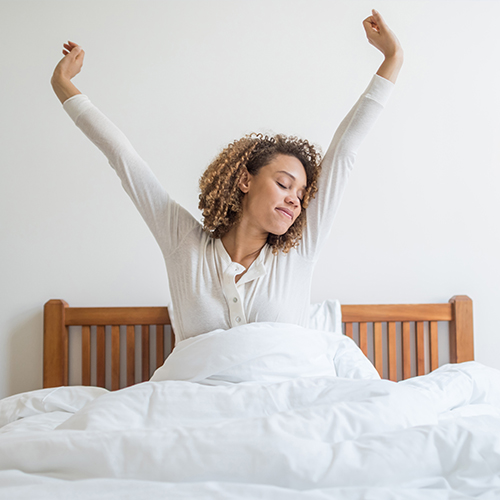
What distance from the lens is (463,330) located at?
68.3 inches

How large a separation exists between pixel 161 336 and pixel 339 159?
95 centimetres

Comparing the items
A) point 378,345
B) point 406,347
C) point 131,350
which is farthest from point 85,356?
point 406,347

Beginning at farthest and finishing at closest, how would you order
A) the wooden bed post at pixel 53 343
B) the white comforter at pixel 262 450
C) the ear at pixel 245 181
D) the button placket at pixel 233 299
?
the wooden bed post at pixel 53 343, the ear at pixel 245 181, the button placket at pixel 233 299, the white comforter at pixel 262 450

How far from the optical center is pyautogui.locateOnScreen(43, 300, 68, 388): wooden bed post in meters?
1.68

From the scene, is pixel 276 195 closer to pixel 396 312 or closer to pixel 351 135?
pixel 351 135

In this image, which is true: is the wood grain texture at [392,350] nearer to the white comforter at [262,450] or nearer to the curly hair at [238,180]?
the curly hair at [238,180]

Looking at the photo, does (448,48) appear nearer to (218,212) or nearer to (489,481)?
(218,212)

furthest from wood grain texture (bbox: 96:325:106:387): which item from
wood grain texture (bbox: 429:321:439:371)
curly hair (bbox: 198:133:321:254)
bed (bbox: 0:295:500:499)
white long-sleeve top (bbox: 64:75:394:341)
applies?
wood grain texture (bbox: 429:321:439:371)

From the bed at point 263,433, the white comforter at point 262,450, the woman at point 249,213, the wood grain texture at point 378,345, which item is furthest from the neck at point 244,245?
the wood grain texture at point 378,345

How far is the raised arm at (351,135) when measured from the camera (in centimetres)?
112

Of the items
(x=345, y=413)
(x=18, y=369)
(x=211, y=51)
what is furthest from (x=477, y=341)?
(x=18, y=369)

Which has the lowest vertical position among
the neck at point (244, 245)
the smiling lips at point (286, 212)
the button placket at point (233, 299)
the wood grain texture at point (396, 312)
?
the wood grain texture at point (396, 312)

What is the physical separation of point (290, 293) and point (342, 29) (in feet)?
4.00

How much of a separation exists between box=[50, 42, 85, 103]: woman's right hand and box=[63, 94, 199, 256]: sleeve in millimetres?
29
